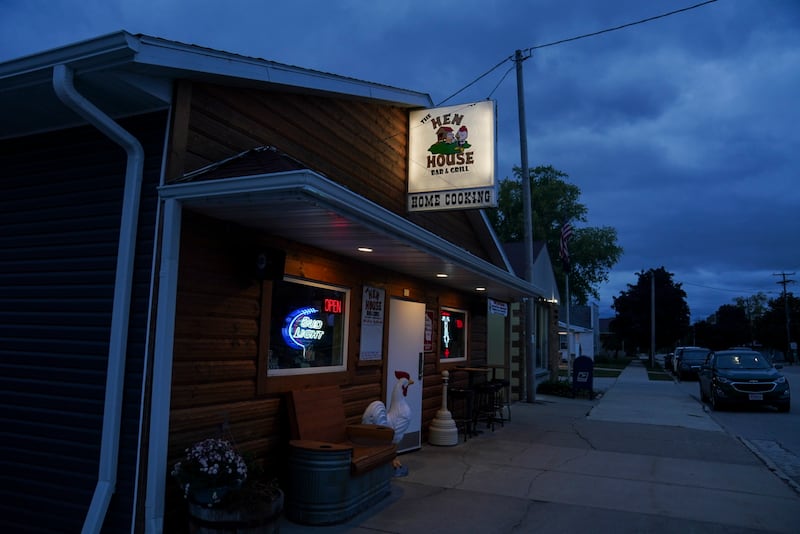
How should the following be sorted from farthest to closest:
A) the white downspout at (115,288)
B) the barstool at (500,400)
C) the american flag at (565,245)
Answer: the american flag at (565,245)
the barstool at (500,400)
the white downspout at (115,288)

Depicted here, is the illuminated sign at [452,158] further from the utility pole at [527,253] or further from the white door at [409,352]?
the utility pole at [527,253]

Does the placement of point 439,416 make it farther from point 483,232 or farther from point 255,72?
point 255,72

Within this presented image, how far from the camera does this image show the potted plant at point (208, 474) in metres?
A: 4.06

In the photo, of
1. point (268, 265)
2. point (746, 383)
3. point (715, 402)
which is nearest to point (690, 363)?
point (715, 402)

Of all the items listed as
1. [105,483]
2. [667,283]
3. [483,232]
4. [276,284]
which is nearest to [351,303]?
[276,284]

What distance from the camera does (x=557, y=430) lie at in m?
10.7

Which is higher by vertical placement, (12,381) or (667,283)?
(667,283)

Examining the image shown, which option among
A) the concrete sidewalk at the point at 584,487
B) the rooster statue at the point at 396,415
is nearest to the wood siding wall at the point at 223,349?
the rooster statue at the point at 396,415

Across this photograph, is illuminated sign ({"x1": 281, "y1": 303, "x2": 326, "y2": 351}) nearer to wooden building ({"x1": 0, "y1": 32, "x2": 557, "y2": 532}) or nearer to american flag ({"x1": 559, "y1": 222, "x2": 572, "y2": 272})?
wooden building ({"x1": 0, "y1": 32, "x2": 557, "y2": 532})

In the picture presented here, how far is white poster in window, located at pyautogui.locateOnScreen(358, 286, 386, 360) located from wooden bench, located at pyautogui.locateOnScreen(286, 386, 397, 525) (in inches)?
43.6

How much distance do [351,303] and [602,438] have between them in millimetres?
5577

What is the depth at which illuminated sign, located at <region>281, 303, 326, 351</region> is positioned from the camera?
5945 millimetres

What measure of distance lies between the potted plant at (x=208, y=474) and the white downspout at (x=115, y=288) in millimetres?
541

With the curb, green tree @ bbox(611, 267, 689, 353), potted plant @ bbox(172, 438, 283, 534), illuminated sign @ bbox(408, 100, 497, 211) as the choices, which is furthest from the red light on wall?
green tree @ bbox(611, 267, 689, 353)
